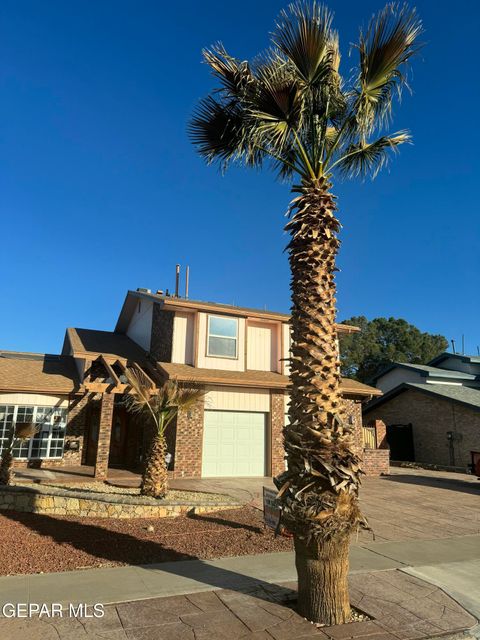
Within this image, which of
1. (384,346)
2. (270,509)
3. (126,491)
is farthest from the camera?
(384,346)

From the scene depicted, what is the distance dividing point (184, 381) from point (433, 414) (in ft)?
50.8

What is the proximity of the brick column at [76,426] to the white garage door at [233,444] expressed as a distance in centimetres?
452

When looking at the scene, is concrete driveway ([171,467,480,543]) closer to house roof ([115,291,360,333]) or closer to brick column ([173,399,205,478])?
brick column ([173,399,205,478])

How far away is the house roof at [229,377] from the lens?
15172 millimetres

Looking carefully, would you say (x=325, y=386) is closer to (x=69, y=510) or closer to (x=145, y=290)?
(x=69, y=510)

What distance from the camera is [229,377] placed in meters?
16.0

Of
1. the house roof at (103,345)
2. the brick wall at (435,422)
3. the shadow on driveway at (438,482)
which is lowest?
the shadow on driveway at (438,482)

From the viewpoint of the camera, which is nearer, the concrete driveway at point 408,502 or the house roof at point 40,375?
the concrete driveway at point 408,502

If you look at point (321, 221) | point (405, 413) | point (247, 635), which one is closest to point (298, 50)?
point (321, 221)

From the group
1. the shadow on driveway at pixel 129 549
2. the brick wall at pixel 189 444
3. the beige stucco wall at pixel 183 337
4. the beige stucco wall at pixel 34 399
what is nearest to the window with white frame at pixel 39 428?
the beige stucco wall at pixel 34 399

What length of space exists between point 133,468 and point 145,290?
8659 mm

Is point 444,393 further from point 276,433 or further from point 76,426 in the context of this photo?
point 76,426

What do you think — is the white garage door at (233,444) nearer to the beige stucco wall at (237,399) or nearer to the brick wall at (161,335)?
the beige stucco wall at (237,399)

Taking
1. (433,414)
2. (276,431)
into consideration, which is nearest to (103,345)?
(276,431)
